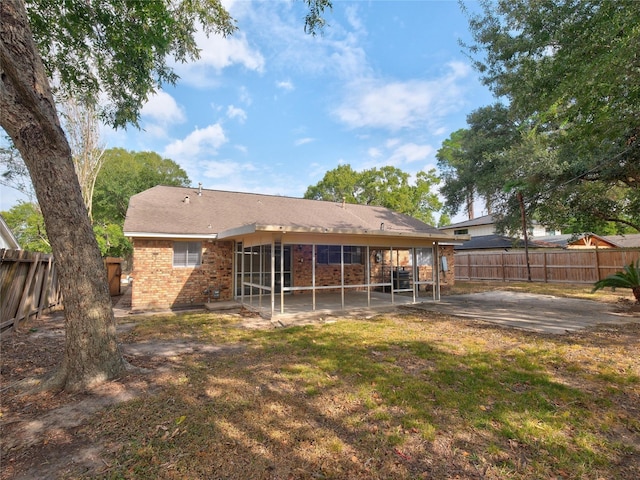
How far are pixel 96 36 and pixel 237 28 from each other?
295 cm

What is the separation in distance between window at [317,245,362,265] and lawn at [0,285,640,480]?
737 cm

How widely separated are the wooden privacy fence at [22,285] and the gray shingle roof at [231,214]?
2245mm

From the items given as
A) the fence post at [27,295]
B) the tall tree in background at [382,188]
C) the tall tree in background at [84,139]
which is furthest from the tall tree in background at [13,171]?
the tall tree in background at [382,188]

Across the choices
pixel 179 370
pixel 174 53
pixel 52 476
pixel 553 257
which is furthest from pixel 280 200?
pixel 553 257

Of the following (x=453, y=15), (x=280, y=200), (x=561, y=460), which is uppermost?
(x=453, y=15)

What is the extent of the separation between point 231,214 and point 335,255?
468 centimetres

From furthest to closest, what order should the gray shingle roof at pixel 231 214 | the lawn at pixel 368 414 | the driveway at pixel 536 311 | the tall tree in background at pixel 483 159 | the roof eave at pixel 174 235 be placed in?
the tall tree in background at pixel 483 159 → the gray shingle roof at pixel 231 214 → the roof eave at pixel 174 235 → the driveway at pixel 536 311 → the lawn at pixel 368 414

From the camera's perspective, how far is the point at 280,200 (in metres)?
15.4

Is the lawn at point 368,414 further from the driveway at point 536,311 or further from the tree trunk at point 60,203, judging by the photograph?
the driveway at point 536,311

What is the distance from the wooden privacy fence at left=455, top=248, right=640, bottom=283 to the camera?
1489 cm

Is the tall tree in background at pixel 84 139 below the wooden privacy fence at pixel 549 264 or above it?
above

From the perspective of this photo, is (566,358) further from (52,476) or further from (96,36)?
(96,36)

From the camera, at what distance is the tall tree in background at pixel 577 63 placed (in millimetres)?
5664

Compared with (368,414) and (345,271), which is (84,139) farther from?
(368,414)
